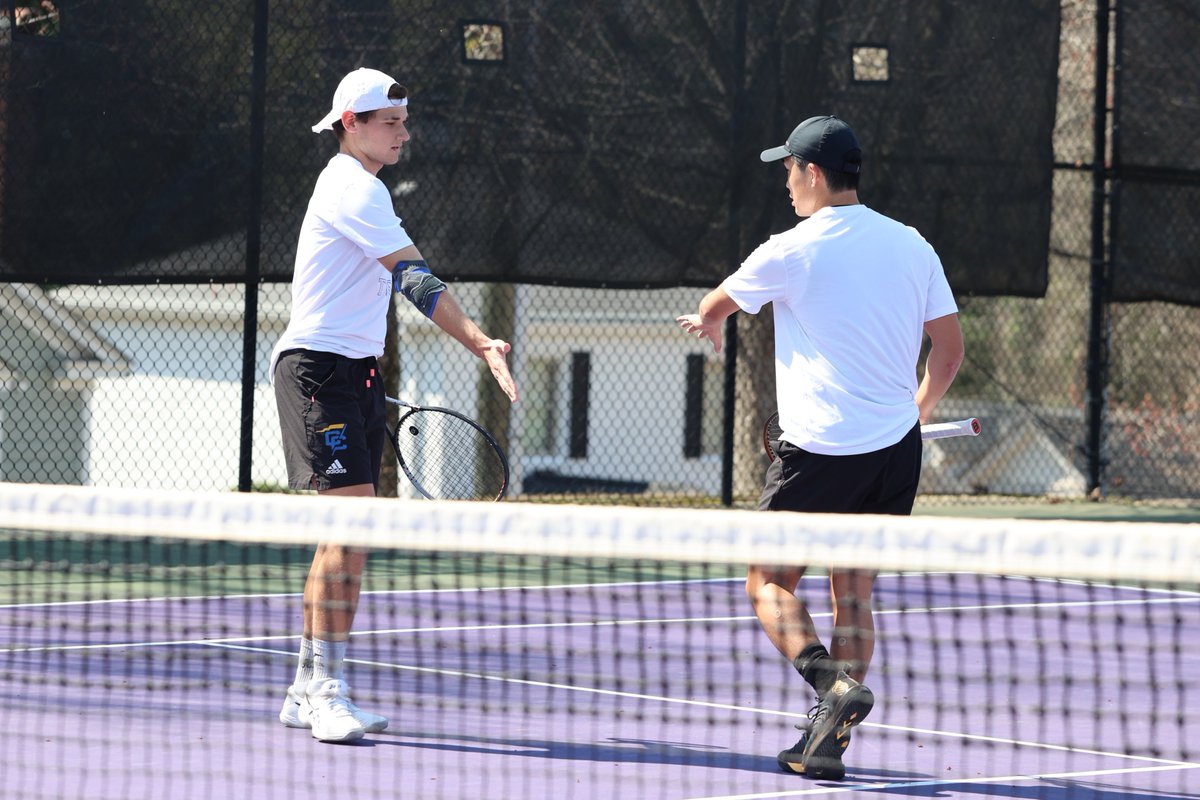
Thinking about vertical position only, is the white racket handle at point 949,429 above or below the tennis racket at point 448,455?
above

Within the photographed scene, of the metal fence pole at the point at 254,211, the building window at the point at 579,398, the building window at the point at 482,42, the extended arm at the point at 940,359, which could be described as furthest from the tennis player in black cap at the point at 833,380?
the building window at the point at 579,398

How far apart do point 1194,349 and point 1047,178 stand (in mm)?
8741

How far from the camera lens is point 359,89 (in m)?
4.93

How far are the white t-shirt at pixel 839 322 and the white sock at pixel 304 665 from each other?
1.34 metres

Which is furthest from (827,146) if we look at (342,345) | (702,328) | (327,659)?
(327,659)

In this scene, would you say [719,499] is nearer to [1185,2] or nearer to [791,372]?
[1185,2]

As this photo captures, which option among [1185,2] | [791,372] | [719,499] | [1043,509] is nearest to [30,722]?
[791,372]

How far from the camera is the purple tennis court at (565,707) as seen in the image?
4.45 metres

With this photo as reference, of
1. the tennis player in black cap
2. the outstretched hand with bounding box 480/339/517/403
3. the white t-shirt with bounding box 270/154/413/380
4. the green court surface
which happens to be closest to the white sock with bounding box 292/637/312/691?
the white t-shirt with bounding box 270/154/413/380

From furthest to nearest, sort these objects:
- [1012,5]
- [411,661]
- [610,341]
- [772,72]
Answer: [610,341]
[1012,5]
[772,72]
[411,661]

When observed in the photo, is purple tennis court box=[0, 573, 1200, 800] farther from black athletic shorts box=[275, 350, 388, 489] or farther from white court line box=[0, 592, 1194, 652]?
black athletic shorts box=[275, 350, 388, 489]

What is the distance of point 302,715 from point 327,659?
0.18 m

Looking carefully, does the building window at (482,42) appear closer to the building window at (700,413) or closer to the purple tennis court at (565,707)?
the purple tennis court at (565,707)

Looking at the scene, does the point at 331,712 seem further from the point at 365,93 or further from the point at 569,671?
the point at 365,93
